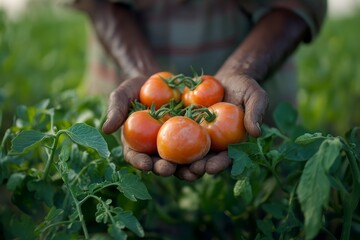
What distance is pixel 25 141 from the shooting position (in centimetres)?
143

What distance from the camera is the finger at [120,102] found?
4.98 feet

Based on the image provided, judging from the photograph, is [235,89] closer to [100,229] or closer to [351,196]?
[351,196]

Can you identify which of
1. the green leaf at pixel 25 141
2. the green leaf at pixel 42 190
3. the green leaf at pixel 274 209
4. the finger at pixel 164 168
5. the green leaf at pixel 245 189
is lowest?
the green leaf at pixel 274 209

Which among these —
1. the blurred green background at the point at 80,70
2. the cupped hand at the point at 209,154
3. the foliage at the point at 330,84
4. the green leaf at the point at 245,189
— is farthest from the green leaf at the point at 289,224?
the foliage at the point at 330,84

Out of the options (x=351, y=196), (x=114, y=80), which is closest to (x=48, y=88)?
(x=114, y=80)

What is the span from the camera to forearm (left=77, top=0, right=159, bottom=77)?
2.12 meters

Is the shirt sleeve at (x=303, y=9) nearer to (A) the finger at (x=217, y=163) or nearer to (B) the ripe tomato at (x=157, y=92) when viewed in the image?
(B) the ripe tomato at (x=157, y=92)

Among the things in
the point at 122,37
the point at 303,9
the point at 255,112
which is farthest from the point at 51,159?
the point at 303,9

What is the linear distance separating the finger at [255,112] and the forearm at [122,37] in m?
0.59

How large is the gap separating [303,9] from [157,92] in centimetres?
80

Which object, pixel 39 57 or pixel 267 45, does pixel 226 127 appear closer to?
pixel 267 45

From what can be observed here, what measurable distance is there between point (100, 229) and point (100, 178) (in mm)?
293

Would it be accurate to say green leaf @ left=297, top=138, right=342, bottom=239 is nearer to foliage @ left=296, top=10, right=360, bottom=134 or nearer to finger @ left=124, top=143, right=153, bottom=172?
finger @ left=124, top=143, right=153, bottom=172

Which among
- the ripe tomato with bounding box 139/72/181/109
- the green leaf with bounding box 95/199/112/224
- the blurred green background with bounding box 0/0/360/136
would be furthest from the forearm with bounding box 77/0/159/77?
the green leaf with bounding box 95/199/112/224
